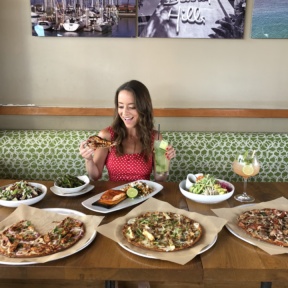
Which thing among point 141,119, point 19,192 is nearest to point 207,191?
point 141,119

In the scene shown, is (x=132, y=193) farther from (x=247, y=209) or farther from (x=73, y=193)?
(x=247, y=209)

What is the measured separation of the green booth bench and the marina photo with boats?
2.86 ft

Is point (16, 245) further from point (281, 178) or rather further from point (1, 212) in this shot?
point (281, 178)

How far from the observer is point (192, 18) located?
2852 millimetres

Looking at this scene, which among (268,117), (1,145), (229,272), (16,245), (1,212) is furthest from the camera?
(268,117)

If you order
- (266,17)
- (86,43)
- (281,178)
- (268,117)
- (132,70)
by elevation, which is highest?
(266,17)

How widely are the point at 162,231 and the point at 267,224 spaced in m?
0.45

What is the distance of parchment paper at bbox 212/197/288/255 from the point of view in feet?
4.19

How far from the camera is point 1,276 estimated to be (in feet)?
3.89

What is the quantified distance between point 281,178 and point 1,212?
7.37 ft

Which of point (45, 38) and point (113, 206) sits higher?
point (45, 38)

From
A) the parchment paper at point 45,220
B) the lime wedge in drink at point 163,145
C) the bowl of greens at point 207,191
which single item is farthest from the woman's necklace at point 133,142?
the parchment paper at point 45,220

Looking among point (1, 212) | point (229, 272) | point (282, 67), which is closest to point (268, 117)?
point (282, 67)

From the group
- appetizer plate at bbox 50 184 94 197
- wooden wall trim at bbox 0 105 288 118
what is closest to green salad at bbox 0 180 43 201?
appetizer plate at bbox 50 184 94 197
